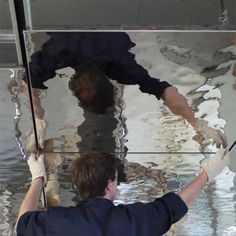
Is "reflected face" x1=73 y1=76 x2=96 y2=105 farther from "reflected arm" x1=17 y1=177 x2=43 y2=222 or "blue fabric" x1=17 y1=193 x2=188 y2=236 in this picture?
"blue fabric" x1=17 y1=193 x2=188 y2=236

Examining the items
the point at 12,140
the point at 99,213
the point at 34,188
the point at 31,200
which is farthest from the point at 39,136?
the point at 99,213

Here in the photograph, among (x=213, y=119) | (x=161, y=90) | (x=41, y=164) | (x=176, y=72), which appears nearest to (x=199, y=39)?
(x=176, y=72)

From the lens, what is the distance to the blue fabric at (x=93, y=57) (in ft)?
5.81

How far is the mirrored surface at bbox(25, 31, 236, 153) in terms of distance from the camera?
5.90 ft

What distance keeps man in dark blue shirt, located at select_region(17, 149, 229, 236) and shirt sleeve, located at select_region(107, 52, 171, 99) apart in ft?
1.09

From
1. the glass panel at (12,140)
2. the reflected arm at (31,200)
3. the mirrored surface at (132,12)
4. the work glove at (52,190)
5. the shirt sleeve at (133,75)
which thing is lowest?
the reflected arm at (31,200)

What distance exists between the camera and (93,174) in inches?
70.1

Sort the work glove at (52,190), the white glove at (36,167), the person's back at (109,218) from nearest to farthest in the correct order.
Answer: the person's back at (109,218)
the white glove at (36,167)
the work glove at (52,190)

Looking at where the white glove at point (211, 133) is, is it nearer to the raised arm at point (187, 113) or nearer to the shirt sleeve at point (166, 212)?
the raised arm at point (187, 113)

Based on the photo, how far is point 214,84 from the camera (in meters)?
2.03

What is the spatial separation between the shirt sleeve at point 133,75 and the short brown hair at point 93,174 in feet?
1.10

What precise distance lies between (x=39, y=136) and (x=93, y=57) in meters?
0.63

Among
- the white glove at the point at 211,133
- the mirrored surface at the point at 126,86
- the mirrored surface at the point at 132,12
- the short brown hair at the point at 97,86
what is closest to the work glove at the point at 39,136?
the mirrored surface at the point at 126,86

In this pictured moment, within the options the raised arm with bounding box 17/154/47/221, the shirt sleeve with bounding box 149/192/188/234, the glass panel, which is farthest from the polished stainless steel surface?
the shirt sleeve with bounding box 149/192/188/234
